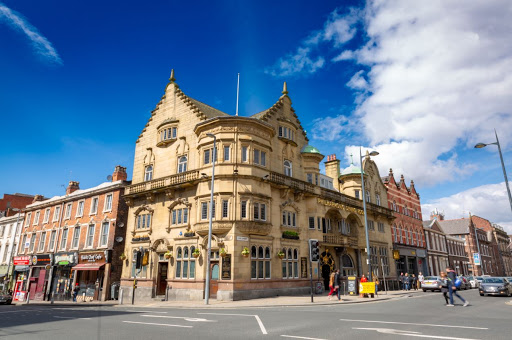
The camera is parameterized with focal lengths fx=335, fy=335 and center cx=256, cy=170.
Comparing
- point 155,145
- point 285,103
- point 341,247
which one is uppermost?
point 285,103

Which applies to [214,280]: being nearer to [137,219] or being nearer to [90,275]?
[137,219]

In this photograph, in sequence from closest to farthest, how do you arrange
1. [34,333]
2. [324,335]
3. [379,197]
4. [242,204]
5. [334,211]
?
[324,335], [34,333], [242,204], [334,211], [379,197]

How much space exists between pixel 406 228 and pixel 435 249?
427 inches

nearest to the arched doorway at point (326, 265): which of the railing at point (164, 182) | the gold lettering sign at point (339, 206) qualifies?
the gold lettering sign at point (339, 206)

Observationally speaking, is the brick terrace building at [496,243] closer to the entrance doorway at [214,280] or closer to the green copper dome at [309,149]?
the green copper dome at [309,149]

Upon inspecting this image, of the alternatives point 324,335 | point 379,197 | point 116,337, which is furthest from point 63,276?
point 379,197

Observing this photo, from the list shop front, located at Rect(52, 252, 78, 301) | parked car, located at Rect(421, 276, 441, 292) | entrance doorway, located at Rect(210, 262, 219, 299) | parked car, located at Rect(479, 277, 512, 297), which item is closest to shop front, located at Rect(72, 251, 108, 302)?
shop front, located at Rect(52, 252, 78, 301)

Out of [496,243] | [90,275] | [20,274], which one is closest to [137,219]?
[90,275]

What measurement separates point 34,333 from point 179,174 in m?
17.7

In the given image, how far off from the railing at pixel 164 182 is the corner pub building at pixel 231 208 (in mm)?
96

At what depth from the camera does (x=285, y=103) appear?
31.9 metres

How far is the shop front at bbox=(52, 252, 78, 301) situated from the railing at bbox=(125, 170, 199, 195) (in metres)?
9.61

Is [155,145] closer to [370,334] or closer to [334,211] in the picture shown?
[334,211]

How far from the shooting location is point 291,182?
28297 millimetres
